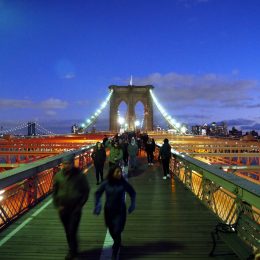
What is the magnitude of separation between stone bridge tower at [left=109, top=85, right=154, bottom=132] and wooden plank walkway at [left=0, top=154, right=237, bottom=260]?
10656 cm

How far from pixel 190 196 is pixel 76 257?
6.51 meters

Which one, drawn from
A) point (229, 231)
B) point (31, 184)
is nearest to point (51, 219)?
point (31, 184)

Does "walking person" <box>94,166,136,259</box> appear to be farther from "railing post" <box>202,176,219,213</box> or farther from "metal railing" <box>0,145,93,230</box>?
"railing post" <box>202,176,219,213</box>

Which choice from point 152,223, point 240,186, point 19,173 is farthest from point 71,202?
point 19,173

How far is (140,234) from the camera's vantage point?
7930 millimetres

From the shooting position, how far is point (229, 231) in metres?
6.50

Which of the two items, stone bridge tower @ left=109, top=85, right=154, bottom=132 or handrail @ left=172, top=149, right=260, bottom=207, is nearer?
handrail @ left=172, top=149, right=260, bottom=207

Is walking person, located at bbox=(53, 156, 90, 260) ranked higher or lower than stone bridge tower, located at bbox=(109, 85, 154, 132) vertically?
lower

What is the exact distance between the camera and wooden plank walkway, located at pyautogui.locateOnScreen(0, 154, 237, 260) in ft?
22.0

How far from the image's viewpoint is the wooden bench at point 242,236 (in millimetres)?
5559

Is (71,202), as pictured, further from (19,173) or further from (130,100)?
(130,100)

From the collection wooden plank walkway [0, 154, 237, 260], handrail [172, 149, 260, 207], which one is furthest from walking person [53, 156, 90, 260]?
handrail [172, 149, 260, 207]

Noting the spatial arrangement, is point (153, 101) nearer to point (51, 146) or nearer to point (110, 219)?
point (51, 146)

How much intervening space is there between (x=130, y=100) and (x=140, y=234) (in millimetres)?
110635
